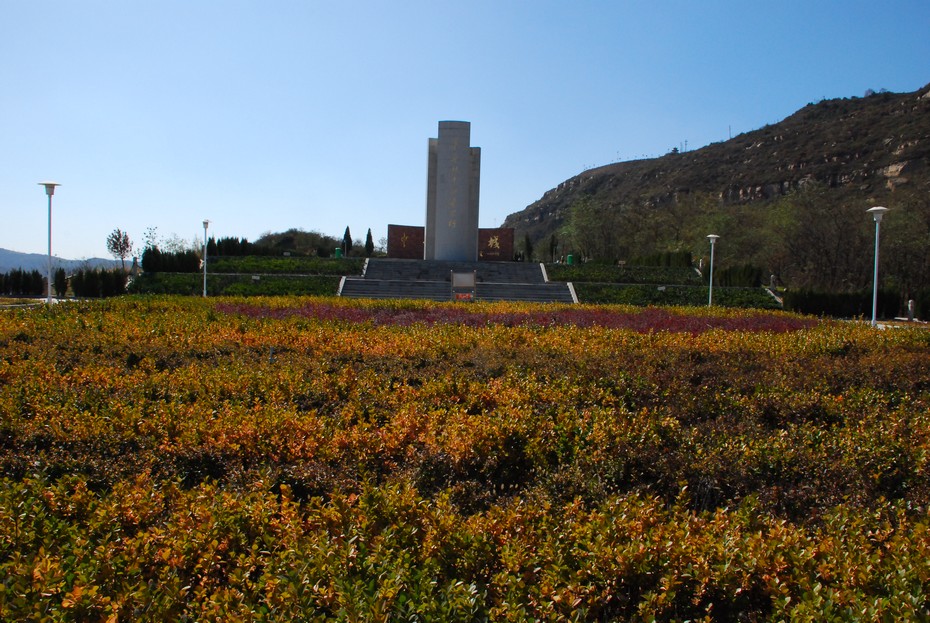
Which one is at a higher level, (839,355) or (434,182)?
(434,182)

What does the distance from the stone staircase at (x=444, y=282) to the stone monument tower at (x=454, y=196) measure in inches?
67.0

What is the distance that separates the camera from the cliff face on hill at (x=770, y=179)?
38688 mm

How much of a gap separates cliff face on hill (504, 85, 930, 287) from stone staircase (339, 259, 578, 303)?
13.4 m

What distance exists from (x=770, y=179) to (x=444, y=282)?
55008mm

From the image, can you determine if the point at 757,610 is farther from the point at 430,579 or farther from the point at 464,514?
the point at 464,514

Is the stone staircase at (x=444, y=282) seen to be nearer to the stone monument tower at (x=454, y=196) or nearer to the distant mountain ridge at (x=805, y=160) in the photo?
the stone monument tower at (x=454, y=196)

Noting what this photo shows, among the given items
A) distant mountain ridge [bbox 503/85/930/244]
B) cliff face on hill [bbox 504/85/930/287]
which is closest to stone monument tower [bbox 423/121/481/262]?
cliff face on hill [bbox 504/85/930/287]

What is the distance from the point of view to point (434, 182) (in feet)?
108

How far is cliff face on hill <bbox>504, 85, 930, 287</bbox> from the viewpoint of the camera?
38688 mm

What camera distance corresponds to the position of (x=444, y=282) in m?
26.4

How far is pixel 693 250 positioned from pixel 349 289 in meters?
22.9

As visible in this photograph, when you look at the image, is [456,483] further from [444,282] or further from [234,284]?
[444,282]

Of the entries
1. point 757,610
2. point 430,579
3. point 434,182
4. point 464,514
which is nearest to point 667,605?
point 757,610

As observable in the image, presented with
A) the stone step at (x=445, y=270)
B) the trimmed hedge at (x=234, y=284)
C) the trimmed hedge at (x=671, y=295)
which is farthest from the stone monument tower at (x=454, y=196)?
the trimmed hedge at (x=671, y=295)
